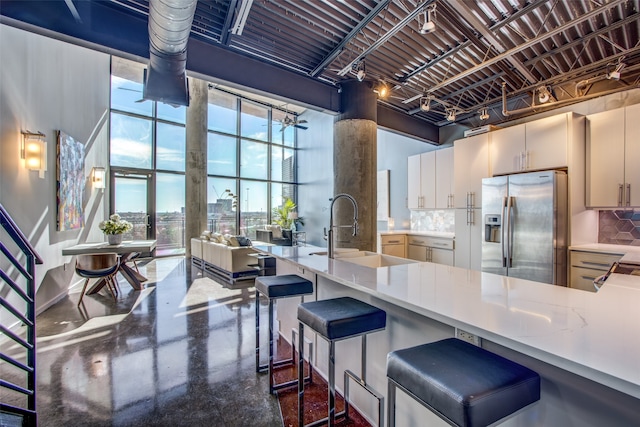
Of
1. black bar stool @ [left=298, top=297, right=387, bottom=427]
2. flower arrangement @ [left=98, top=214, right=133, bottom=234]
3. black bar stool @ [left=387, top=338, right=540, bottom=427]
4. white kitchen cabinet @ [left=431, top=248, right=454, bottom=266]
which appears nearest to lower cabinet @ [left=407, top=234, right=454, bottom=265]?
white kitchen cabinet @ [left=431, top=248, right=454, bottom=266]

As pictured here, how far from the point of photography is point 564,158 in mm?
3467

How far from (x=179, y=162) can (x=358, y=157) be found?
641 centimetres

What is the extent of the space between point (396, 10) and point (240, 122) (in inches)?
317

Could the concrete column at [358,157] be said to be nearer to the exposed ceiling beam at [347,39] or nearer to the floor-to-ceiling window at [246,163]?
the exposed ceiling beam at [347,39]

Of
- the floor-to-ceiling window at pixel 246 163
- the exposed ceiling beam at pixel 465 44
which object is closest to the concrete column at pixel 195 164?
the floor-to-ceiling window at pixel 246 163

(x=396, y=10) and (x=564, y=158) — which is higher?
(x=396, y=10)

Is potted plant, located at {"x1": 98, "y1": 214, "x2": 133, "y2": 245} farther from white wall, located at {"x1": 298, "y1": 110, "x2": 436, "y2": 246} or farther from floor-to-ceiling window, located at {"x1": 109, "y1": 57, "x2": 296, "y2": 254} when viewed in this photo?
white wall, located at {"x1": 298, "y1": 110, "x2": 436, "y2": 246}

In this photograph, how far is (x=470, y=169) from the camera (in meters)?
4.52

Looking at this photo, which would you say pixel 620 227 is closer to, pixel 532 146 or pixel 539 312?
pixel 532 146

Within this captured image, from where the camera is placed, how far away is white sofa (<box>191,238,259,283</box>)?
5.07m

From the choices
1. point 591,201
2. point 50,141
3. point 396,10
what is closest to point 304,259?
point 396,10

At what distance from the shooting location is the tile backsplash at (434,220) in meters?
5.61

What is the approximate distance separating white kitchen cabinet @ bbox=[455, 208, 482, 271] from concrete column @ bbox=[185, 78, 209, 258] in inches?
253

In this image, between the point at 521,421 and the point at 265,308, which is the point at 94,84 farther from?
the point at 521,421
